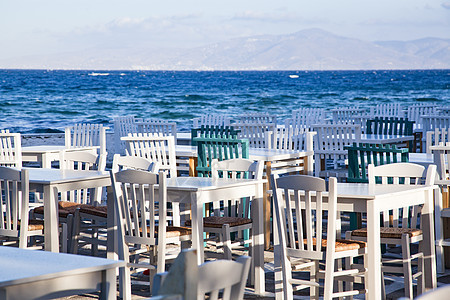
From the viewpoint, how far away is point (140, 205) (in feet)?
15.0

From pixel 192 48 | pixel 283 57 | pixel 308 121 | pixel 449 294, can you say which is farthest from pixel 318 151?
pixel 192 48

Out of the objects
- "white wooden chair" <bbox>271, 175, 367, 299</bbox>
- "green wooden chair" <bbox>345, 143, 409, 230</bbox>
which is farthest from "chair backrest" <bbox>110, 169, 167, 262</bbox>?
"green wooden chair" <bbox>345, 143, 409, 230</bbox>

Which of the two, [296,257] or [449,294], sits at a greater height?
[449,294]

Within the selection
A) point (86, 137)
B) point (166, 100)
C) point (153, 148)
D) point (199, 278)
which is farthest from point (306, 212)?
point (166, 100)

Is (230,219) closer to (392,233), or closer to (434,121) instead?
(392,233)

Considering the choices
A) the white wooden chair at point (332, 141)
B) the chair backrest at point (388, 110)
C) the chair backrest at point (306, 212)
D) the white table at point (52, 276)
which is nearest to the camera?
the white table at point (52, 276)

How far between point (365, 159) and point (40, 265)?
3.81 meters

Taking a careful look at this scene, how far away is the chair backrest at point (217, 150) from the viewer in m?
6.52

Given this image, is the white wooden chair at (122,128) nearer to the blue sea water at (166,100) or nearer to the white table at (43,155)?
the white table at (43,155)

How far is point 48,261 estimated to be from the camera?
109 inches

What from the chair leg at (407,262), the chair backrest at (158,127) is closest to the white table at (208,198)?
the chair leg at (407,262)

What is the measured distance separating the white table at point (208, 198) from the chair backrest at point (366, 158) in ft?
3.69

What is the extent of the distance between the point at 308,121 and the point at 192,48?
509 feet

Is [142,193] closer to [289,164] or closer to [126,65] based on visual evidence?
[289,164]
